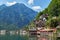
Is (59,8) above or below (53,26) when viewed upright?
above

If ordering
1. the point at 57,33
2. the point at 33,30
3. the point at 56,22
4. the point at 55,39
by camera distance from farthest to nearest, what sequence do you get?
the point at 33,30, the point at 56,22, the point at 57,33, the point at 55,39

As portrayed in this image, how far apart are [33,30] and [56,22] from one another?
126 ft

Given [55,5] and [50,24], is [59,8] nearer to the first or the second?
[55,5]

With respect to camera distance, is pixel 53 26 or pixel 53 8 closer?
pixel 53 26

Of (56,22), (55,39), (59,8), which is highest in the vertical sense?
(59,8)

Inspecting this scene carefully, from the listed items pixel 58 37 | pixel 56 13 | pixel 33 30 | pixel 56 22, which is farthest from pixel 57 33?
pixel 33 30

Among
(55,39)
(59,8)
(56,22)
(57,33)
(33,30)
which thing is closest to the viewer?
(55,39)

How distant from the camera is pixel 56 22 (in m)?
58.7

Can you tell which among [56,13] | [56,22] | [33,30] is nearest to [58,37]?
[56,22]

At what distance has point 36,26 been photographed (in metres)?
99.1

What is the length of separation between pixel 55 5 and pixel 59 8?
2.45 m

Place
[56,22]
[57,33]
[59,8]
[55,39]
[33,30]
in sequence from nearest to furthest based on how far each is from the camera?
[55,39], [57,33], [56,22], [59,8], [33,30]

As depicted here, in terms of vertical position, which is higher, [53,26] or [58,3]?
[58,3]

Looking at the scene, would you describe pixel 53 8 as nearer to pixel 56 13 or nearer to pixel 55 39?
pixel 56 13
